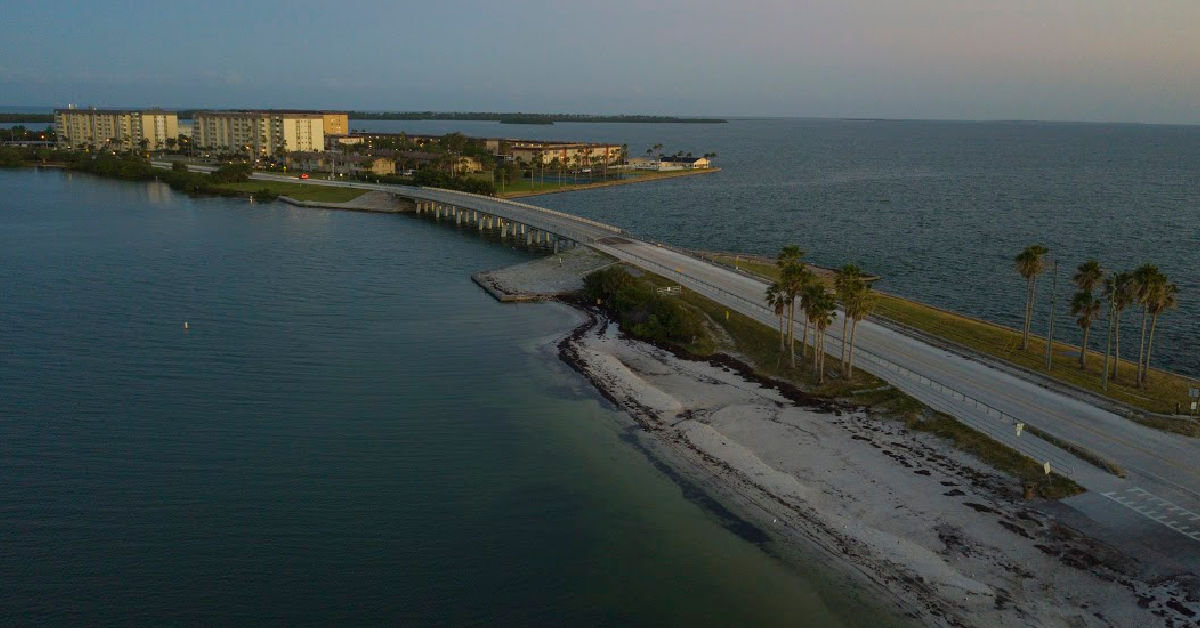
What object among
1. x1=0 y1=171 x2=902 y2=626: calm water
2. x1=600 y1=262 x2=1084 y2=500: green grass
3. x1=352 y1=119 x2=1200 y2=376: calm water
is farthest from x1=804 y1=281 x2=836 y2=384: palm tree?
x1=352 y1=119 x2=1200 y2=376: calm water

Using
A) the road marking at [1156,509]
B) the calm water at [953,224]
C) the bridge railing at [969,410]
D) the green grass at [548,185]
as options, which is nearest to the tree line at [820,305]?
the bridge railing at [969,410]

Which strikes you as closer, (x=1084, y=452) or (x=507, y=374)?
(x=1084, y=452)

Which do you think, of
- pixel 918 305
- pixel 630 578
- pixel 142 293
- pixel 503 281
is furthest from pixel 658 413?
pixel 142 293

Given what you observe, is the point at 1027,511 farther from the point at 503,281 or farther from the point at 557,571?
the point at 503,281

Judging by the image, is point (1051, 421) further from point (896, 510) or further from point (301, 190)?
point (301, 190)

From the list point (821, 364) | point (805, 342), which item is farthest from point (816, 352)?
point (821, 364)

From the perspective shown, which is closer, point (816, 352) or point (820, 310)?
point (820, 310)

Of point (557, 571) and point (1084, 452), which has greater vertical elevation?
point (1084, 452)
